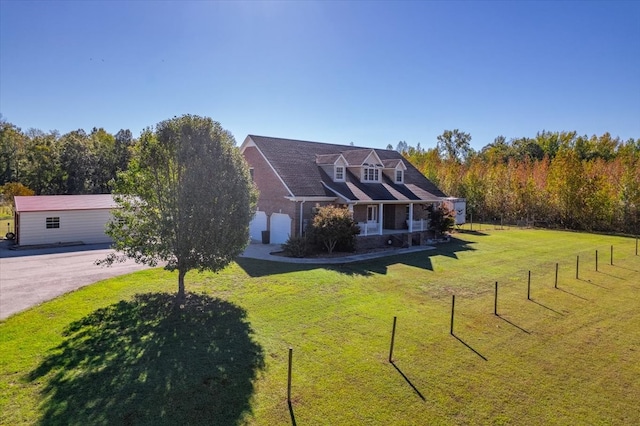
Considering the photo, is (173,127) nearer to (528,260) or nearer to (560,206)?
(528,260)

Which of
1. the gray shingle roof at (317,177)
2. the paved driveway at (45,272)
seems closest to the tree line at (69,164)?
the paved driveway at (45,272)

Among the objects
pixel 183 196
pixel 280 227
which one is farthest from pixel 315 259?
pixel 183 196

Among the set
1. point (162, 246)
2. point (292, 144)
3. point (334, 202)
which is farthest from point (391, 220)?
point (162, 246)

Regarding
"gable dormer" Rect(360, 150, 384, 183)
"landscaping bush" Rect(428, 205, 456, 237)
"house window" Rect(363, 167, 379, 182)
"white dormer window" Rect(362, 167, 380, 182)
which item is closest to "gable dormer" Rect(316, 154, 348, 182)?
"gable dormer" Rect(360, 150, 384, 183)

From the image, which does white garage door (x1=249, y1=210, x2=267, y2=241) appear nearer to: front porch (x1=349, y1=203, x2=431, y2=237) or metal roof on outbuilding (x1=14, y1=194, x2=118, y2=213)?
front porch (x1=349, y1=203, x2=431, y2=237)

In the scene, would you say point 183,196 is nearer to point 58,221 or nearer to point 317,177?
point 317,177

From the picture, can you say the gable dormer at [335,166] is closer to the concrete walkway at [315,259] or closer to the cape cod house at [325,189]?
the cape cod house at [325,189]
